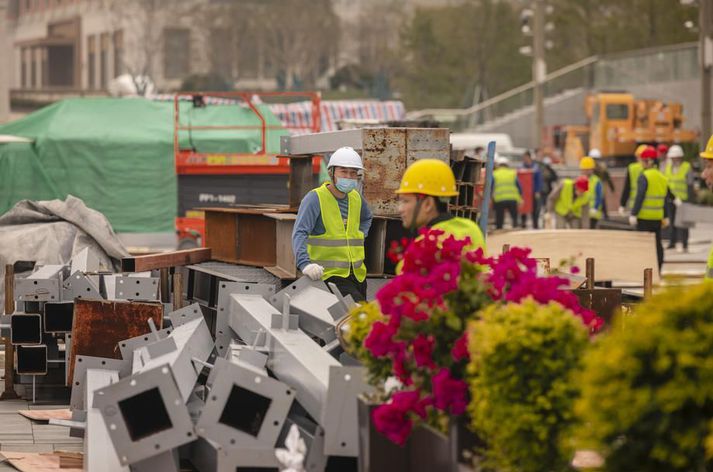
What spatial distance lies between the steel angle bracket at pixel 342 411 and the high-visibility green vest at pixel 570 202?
20.6 metres

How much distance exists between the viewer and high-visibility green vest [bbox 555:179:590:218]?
28375 mm

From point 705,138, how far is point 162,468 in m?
27.9

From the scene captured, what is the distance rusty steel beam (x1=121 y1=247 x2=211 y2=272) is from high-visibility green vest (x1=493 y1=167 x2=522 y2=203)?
21340mm

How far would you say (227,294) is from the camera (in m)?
11.2

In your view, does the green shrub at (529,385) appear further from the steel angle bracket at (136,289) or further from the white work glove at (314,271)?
the steel angle bracket at (136,289)

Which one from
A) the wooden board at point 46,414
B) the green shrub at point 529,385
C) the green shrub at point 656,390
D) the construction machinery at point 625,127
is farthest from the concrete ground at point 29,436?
the construction machinery at point 625,127

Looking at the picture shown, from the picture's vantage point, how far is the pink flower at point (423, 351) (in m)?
7.00

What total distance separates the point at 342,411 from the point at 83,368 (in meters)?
2.99

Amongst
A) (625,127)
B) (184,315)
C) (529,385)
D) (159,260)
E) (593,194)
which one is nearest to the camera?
(529,385)

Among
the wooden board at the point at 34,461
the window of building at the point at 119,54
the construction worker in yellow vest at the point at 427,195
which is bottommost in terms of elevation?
the wooden board at the point at 34,461

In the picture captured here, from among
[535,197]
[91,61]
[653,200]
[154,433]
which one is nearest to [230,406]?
[154,433]

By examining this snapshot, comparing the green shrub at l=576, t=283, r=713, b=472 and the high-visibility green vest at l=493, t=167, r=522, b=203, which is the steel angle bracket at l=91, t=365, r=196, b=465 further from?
the high-visibility green vest at l=493, t=167, r=522, b=203

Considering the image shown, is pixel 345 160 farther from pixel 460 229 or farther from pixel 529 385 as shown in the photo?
pixel 529 385

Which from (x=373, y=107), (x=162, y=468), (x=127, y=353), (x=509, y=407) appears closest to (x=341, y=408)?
(x=162, y=468)
